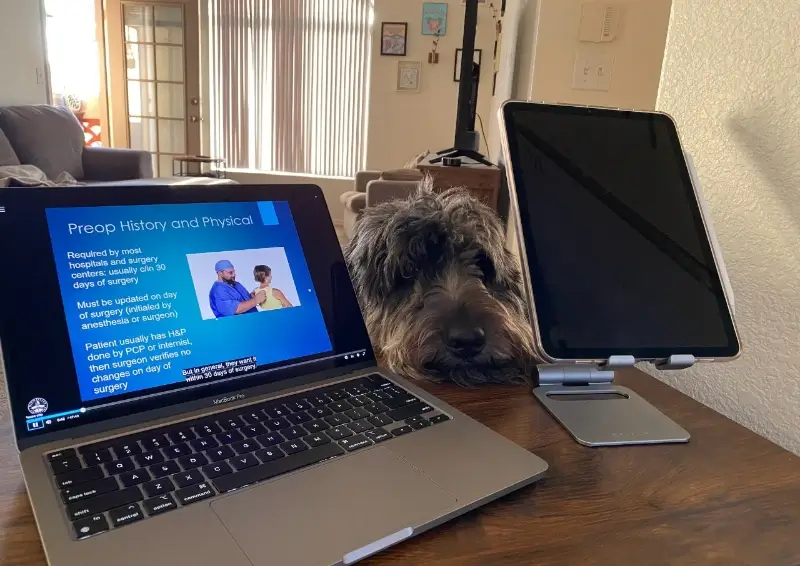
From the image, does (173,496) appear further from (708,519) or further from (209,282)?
(708,519)

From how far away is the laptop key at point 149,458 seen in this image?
55 cm

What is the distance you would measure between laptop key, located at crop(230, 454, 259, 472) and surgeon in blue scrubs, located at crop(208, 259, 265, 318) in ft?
0.65

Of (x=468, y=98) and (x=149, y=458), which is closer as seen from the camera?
(x=149, y=458)

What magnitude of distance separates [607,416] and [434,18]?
5.77m

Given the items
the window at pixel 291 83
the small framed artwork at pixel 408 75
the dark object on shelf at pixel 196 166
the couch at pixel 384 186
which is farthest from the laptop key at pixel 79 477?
the window at pixel 291 83

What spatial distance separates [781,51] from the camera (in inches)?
30.8

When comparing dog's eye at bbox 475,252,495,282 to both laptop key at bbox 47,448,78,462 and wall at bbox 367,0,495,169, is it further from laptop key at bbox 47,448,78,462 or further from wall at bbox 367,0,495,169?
wall at bbox 367,0,495,169

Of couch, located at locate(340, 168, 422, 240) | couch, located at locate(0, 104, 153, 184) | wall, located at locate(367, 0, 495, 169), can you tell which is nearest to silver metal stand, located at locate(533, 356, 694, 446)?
couch, located at locate(340, 168, 422, 240)

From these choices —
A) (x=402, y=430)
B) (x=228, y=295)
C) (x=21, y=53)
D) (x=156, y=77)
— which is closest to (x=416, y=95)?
(x=156, y=77)

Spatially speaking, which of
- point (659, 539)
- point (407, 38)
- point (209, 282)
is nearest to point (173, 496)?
point (209, 282)

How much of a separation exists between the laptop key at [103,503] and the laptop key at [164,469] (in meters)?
0.03

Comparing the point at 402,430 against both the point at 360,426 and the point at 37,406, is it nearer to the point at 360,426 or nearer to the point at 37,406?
the point at 360,426

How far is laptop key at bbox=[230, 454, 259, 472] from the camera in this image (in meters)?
0.56

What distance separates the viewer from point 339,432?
63cm
